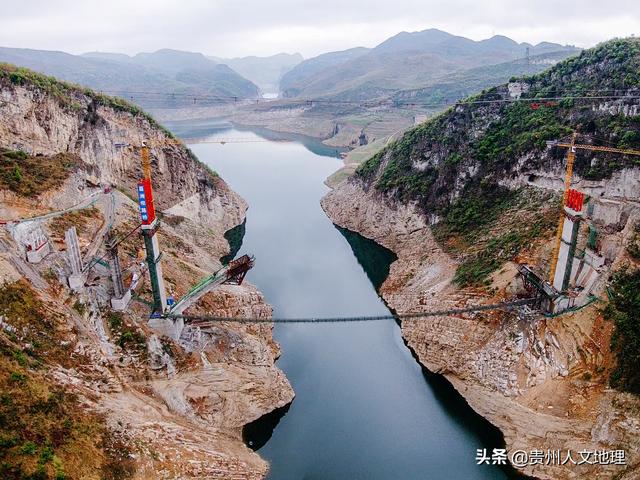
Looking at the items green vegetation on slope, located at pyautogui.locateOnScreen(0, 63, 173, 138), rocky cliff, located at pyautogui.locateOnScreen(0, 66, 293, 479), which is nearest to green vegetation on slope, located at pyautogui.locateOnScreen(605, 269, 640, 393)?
rocky cliff, located at pyautogui.locateOnScreen(0, 66, 293, 479)

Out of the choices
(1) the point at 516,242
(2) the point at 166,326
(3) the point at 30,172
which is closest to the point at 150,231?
(2) the point at 166,326

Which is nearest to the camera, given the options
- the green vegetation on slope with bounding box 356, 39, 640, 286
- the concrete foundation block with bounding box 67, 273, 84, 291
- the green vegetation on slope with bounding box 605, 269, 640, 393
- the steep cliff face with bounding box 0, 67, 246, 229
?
the green vegetation on slope with bounding box 605, 269, 640, 393

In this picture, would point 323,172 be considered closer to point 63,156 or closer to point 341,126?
point 341,126

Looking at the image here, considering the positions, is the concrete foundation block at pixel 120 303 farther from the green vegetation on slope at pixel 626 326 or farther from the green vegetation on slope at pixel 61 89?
the green vegetation on slope at pixel 626 326

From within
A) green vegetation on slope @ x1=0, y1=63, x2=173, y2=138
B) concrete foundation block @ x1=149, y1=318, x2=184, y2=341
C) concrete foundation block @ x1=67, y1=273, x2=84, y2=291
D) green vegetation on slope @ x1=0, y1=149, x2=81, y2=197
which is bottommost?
concrete foundation block @ x1=149, y1=318, x2=184, y2=341

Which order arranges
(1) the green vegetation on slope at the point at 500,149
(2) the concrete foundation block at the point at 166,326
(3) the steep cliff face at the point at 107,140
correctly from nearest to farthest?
(2) the concrete foundation block at the point at 166,326 → (3) the steep cliff face at the point at 107,140 → (1) the green vegetation on slope at the point at 500,149

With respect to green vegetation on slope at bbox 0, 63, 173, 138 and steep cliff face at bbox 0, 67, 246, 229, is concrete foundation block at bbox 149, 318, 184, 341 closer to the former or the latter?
steep cliff face at bbox 0, 67, 246, 229

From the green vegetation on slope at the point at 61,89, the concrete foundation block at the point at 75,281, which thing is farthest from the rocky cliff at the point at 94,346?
the concrete foundation block at the point at 75,281
